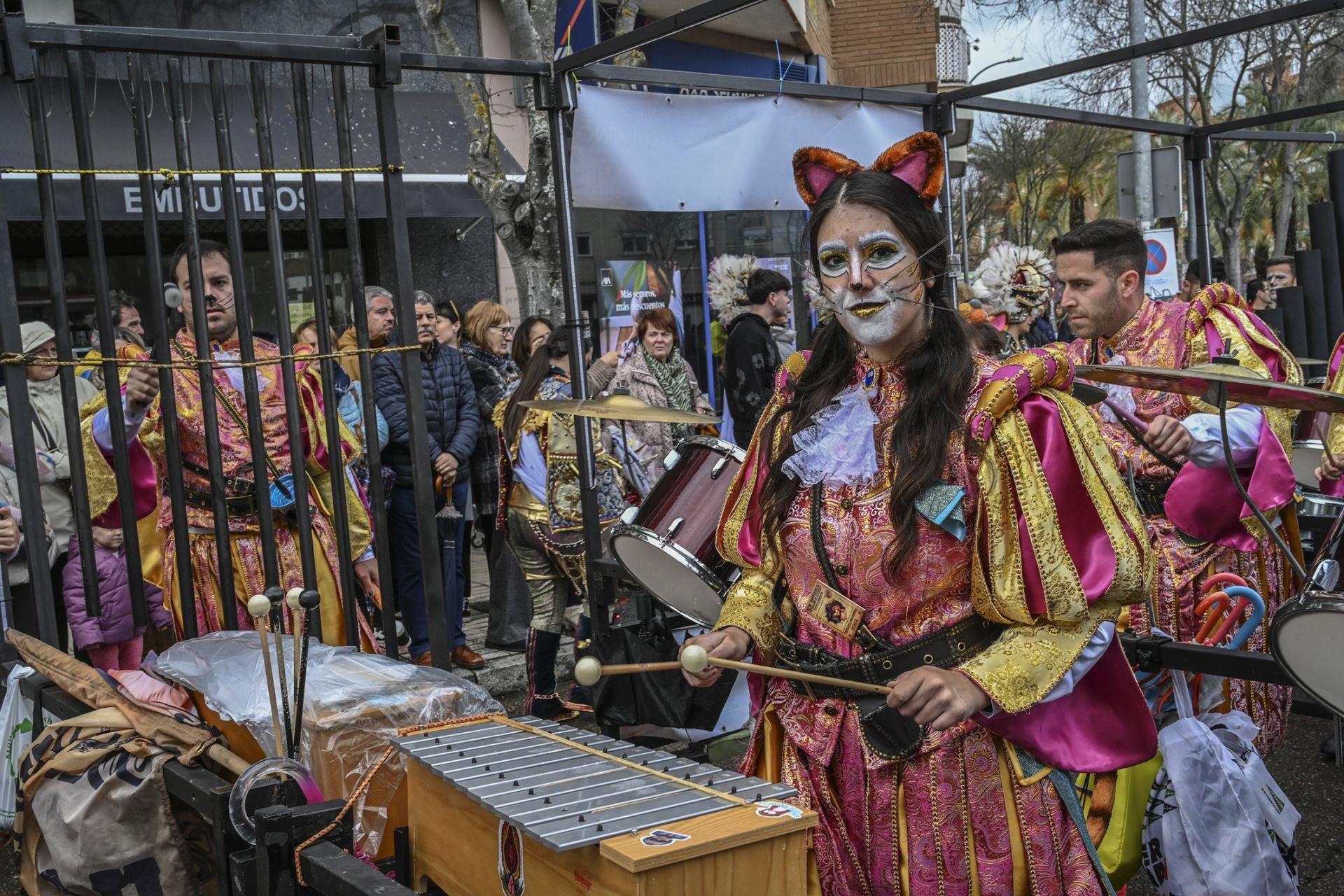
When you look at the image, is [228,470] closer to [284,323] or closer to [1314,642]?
[284,323]

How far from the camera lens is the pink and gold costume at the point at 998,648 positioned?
2.29 meters

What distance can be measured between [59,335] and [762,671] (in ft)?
9.16

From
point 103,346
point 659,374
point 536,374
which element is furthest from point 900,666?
point 659,374

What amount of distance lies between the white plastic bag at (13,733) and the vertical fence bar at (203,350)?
638mm

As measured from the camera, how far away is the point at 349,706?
3152 mm

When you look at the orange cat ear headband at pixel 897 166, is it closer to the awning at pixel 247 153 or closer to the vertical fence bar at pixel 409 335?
the vertical fence bar at pixel 409 335

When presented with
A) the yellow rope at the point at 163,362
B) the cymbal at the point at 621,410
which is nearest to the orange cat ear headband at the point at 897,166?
the cymbal at the point at 621,410

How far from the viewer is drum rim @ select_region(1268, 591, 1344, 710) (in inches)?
98.5

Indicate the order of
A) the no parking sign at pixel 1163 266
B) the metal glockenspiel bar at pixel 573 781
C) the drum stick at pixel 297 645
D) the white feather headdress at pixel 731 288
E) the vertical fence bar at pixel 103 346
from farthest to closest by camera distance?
1. the no parking sign at pixel 1163 266
2. the white feather headdress at pixel 731 288
3. the vertical fence bar at pixel 103 346
4. the drum stick at pixel 297 645
5. the metal glockenspiel bar at pixel 573 781

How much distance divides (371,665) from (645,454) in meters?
3.66

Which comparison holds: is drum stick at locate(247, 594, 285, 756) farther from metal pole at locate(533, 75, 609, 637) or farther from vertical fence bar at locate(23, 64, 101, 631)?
metal pole at locate(533, 75, 609, 637)

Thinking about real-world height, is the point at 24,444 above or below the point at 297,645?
above

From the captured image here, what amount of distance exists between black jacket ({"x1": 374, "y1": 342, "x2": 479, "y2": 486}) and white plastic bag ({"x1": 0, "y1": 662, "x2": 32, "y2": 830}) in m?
2.77

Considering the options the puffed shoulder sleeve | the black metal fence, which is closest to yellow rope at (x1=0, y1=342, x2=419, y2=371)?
the black metal fence
